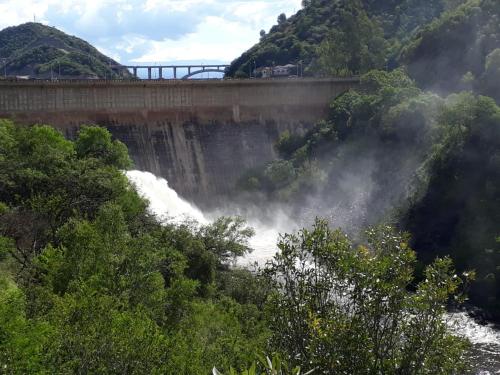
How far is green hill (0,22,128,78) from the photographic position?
95.8 meters

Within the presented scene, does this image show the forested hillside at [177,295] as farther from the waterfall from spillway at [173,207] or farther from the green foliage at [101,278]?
the waterfall from spillway at [173,207]

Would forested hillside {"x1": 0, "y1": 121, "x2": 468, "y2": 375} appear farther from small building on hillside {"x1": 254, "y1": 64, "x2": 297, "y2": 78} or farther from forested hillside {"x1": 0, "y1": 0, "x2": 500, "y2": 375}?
small building on hillside {"x1": 254, "y1": 64, "x2": 297, "y2": 78}

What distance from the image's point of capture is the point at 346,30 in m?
64.8

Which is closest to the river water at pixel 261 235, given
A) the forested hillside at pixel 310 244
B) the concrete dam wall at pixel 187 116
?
the forested hillside at pixel 310 244

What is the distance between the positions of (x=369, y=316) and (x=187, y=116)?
1607 inches

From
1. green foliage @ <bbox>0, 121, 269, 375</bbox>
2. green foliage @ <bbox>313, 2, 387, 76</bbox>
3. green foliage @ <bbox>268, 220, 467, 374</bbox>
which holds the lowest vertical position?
green foliage @ <bbox>0, 121, 269, 375</bbox>

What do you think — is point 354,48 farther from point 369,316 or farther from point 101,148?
point 369,316

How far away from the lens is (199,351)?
1541 cm

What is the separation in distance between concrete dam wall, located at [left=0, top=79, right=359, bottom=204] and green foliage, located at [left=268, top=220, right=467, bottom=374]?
3518cm

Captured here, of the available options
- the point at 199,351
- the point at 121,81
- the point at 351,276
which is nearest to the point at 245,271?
the point at 199,351

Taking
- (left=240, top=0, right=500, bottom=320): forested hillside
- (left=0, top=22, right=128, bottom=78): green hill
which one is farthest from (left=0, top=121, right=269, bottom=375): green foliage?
(left=0, top=22, right=128, bottom=78): green hill

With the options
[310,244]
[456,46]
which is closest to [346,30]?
[456,46]

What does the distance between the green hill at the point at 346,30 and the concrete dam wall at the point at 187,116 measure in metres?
12.1

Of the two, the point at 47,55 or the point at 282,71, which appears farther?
the point at 47,55
